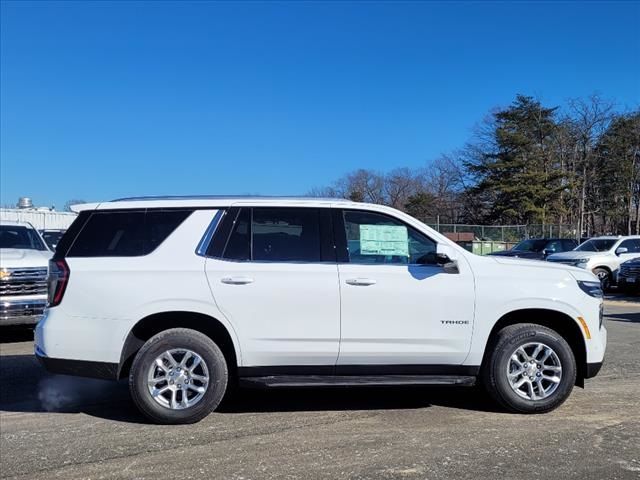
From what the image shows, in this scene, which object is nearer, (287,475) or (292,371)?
(287,475)

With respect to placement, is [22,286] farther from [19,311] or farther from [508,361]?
[508,361]

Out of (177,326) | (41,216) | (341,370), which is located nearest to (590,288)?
(341,370)

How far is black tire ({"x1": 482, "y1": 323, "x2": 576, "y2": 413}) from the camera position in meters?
5.18

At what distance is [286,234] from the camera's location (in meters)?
5.27

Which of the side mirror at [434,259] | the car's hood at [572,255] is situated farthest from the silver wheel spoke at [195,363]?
the car's hood at [572,255]

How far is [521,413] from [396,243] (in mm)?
1870

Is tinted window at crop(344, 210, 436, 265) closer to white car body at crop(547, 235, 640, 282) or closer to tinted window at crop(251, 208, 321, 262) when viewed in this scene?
tinted window at crop(251, 208, 321, 262)

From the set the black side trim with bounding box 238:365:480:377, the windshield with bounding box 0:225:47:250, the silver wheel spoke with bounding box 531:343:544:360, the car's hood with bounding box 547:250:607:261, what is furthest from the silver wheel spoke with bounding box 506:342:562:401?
the car's hood with bounding box 547:250:607:261

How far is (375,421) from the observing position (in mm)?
5164

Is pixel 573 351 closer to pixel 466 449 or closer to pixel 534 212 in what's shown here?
pixel 466 449

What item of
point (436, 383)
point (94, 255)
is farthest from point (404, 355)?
point (94, 255)

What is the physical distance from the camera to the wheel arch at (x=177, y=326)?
16.6 feet

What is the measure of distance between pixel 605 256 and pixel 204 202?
16.4 metres

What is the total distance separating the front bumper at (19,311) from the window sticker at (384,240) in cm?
555
